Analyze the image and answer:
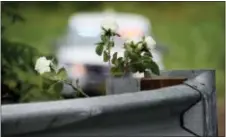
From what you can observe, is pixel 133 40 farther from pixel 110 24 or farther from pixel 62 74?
pixel 62 74

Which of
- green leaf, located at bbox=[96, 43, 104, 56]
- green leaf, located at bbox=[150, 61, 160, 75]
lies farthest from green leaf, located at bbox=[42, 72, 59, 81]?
green leaf, located at bbox=[150, 61, 160, 75]

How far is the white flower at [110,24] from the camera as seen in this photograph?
96 cm

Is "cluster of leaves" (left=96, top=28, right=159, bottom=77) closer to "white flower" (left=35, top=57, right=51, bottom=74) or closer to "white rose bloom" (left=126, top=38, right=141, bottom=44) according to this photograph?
"white rose bloom" (left=126, top=38, right=141, bottom=44)

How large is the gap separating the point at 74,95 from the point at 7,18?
381 mm

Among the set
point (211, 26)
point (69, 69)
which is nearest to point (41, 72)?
point (69, 69)

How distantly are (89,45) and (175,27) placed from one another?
24cm

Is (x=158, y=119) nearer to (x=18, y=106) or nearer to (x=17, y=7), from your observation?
(x=18, y=106)

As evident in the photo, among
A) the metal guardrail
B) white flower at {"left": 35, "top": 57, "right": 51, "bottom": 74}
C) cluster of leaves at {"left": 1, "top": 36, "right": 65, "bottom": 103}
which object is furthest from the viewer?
cluster of leaves at {"left": 1, "top": 36, "right": 65, "bottom": 103}

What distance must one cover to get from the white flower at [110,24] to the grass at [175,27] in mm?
41

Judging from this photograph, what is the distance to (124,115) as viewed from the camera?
2.27ft

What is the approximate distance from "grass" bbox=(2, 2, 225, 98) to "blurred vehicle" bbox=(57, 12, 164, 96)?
1.1 inches

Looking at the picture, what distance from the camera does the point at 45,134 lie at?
0.65m

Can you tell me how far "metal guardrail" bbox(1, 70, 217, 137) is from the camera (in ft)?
2.10

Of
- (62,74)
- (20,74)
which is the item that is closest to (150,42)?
(62,74)
